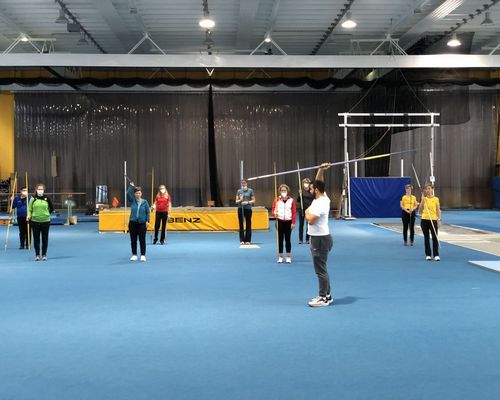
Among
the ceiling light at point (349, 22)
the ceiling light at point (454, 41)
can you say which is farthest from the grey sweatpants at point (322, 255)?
the ceiling light at point (454, 41)

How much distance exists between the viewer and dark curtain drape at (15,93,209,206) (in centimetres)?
2688

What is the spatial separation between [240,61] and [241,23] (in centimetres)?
124

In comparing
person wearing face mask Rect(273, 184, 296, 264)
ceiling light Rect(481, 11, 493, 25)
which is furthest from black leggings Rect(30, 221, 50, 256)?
ceiling light Rect(481, 11, 493, 25)

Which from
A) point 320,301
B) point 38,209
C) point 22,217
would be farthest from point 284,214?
point 22,217

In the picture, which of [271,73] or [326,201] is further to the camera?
[271,73]

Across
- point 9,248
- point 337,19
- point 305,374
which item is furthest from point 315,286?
point 337,19

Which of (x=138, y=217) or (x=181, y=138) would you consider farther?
(x=181, y=138)

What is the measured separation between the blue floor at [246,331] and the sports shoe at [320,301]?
15cm

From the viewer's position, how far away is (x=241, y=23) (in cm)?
1833

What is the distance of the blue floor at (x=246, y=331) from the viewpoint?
396 centimetres

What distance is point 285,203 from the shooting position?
1020cm

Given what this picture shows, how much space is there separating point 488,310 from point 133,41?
57.9ft

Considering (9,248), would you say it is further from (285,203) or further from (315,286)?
(315,286)

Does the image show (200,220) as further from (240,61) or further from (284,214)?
(284,214)
